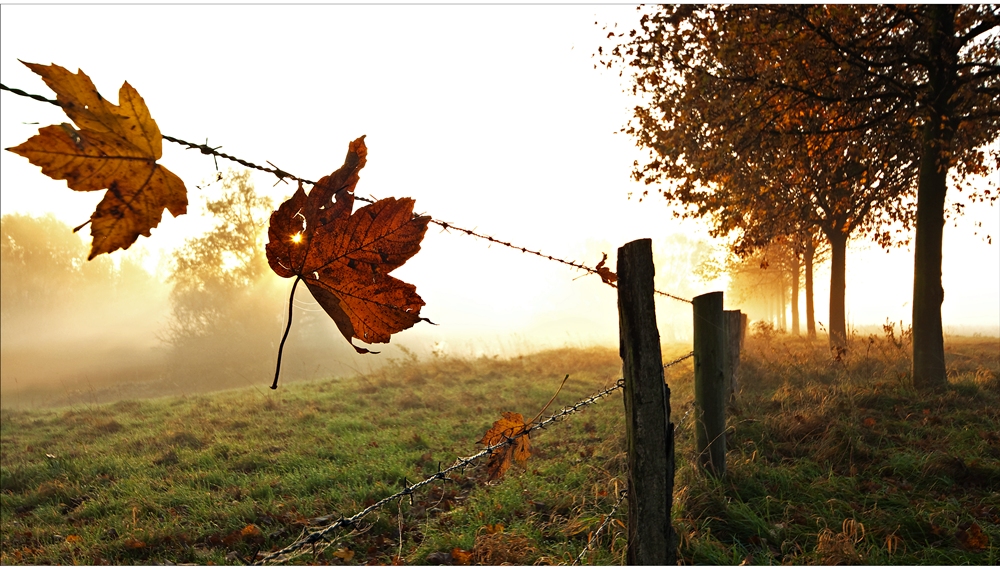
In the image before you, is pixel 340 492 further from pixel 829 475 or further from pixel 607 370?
pixel 607 370

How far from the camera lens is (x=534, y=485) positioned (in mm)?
4559

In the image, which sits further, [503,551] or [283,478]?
[283,478]

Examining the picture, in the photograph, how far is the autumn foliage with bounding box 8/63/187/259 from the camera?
0.56m

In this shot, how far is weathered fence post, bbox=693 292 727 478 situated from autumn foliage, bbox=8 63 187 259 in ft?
11.8

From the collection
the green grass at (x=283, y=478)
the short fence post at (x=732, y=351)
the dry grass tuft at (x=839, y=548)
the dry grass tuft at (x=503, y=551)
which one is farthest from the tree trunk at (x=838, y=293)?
the dry grass tuft at (x=503, y=551)

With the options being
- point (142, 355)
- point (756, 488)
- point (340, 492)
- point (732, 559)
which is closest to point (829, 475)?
point (756, 488)

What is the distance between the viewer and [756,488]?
397 centimetres

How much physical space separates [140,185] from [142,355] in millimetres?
34802

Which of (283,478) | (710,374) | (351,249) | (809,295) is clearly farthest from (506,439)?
(809,295)

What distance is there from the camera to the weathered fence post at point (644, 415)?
1693 mm

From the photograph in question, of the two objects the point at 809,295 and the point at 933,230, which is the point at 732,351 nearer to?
the point at 933,230

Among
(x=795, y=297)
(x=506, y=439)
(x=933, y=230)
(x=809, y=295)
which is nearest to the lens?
(x=506, y=439)

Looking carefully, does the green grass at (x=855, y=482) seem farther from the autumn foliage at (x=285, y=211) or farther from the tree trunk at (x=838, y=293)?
the tree trunk at (x=838, y=293)

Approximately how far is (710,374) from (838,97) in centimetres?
573
